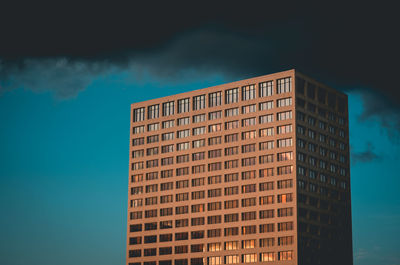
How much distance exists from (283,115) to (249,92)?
1326 centimetres

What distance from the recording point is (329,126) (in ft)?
603

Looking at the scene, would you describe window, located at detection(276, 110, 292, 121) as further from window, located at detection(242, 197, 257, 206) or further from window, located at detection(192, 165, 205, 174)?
window, located at detection(192, 165, 205, 174)

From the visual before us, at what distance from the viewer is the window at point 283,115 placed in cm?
17225

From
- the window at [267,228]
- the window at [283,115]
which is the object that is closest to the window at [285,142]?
the window at [283,115]

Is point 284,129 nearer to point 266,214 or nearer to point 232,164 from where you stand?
point 232,164

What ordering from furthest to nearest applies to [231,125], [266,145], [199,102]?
[199,102]
[231,125]
[266,145]

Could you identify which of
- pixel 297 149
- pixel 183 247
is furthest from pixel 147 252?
pixel 297 149

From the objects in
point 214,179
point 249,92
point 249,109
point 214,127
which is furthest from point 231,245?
point 249,92

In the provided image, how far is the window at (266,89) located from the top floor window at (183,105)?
2590 centimetres

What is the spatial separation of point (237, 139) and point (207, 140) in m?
10.6

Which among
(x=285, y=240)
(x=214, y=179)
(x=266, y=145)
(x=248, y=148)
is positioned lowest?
(x=285, y=240)

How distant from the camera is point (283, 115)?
173 m

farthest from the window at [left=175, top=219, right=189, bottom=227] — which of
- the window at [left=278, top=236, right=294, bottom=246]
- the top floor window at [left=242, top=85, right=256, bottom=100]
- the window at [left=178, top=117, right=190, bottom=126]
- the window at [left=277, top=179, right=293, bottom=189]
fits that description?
the top floor window at [left=242, top=85, right=256, bottom=100]

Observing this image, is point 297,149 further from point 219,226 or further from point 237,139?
point 219,226
